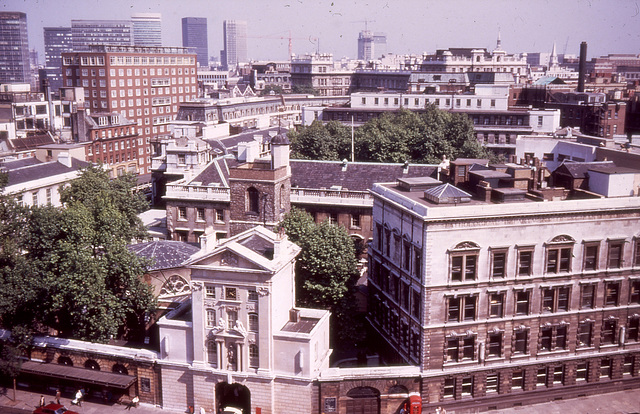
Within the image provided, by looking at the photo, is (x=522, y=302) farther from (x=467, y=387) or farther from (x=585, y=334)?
(x=467, y=387)

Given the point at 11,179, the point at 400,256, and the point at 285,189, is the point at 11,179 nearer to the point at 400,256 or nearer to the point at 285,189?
the point at 285,189

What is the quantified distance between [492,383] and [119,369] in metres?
30.3

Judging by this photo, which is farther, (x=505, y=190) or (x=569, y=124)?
(x=569, y=124)

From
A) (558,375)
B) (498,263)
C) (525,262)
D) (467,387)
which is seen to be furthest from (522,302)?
(467,387)

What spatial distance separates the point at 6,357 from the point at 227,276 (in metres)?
20.5

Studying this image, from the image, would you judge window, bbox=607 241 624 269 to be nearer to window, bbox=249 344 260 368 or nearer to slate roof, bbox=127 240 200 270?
window, bbox=249 344 260 368

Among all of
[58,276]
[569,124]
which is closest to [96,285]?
[58,276]

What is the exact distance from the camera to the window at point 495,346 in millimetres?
48906

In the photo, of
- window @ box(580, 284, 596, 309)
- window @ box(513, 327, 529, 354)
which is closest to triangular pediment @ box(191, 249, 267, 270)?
window @ box(513, 327, 529, 354)

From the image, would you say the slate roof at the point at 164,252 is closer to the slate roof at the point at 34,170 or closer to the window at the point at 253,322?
the window at the point at 253,322

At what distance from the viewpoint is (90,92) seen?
15800cm

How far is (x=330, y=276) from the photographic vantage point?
180 ft

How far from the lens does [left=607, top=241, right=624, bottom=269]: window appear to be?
162 ft

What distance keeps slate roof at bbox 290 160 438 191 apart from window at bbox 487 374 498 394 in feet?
91.6
